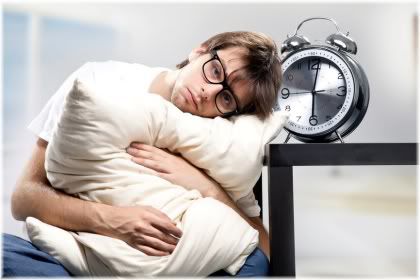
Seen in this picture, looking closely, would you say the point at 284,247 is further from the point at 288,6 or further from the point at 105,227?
the point at 288,6

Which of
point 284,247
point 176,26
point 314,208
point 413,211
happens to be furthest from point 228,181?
point 413,211

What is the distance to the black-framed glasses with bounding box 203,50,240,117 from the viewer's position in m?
1.41

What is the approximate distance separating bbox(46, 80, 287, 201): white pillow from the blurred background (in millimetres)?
1654

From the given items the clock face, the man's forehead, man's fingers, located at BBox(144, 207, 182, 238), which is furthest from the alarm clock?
man's fingers, located at BBox(144, 207, 182, 238)

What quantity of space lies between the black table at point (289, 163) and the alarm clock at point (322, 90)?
0.75 ft

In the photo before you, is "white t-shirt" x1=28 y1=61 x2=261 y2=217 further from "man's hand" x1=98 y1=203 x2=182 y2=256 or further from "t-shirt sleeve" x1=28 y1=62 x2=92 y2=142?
"man's hand" x1=98 y1=203 x2=182 y2=256

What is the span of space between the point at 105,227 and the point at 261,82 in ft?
1.91

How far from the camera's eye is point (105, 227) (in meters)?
1.12

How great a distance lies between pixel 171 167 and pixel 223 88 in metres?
0.29

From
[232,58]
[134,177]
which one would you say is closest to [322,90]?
[232,58]

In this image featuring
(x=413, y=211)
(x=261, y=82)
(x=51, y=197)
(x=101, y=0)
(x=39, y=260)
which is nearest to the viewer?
(x=39, y=260)

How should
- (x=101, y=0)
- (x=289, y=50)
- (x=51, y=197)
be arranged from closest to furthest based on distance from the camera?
(x=51, y=197)
(x=289, y=50)
(x=101, y=0)

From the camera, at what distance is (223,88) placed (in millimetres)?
1402

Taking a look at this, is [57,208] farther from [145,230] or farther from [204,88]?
[204,88]
